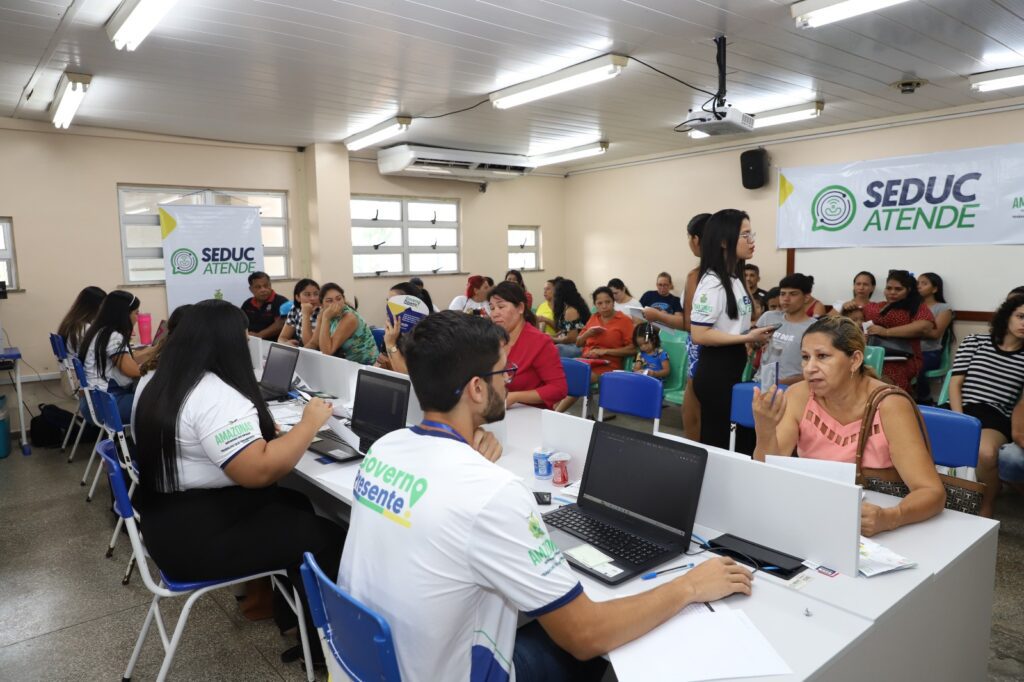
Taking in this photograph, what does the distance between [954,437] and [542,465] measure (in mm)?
1551

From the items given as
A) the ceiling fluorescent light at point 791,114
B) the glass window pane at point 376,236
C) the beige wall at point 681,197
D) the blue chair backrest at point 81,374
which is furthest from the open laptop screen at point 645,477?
the glass window pane at point 376,236

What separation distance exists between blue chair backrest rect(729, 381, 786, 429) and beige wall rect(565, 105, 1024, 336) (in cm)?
467

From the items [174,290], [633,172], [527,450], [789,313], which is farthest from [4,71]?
[633,172]

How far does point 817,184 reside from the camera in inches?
282

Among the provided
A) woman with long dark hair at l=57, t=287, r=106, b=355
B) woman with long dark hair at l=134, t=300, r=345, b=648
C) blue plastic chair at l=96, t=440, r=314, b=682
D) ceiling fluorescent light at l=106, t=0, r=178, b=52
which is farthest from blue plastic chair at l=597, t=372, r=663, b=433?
woman with long dark hair at l=57, t=287, r=106, b=355

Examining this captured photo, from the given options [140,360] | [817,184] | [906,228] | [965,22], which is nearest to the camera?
[965,22]

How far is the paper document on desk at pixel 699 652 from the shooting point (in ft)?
4.05

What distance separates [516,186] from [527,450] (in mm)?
7495

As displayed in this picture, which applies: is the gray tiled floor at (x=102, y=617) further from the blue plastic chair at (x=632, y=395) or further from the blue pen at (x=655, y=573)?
the blue plastic chair at (x=632, y=395)

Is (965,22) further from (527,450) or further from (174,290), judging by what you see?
(174,290)

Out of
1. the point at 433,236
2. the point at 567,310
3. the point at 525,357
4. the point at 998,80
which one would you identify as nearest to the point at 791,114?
the point at 998,80

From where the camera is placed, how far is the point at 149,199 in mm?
6820

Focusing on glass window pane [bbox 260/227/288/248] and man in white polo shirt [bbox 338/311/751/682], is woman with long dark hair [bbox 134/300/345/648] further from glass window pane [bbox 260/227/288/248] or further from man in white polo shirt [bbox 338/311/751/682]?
glass window pane [bbox 260/227/288/248]

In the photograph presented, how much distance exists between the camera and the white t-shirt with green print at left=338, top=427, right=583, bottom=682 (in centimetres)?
116
